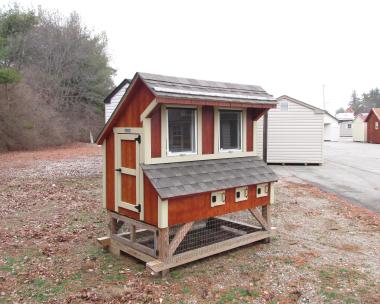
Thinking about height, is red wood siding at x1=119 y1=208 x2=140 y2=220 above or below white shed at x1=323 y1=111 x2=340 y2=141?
below

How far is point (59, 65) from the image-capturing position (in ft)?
83.3

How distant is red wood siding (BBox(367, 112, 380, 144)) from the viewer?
3566 centimetres

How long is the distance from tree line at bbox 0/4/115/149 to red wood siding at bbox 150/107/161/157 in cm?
1767

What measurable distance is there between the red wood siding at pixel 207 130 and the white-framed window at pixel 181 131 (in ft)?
0.53

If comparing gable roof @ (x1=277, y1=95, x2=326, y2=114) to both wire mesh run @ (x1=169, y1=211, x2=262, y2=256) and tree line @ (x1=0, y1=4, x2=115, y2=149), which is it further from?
tree line @ (x1=0, y1=4, x2=115, y2=149)

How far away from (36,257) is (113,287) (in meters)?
1.58

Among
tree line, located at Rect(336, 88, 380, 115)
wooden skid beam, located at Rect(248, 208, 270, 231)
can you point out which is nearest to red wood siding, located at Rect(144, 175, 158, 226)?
wooden skid beam, located at Rect(248, 208, 270, 231)

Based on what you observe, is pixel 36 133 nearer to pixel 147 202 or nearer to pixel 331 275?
pixel 147 202

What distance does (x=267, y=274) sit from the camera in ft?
15.1

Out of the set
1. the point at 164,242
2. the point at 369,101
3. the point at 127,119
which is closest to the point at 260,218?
the point at 164,242

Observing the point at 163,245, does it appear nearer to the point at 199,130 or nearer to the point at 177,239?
the point at 177,239

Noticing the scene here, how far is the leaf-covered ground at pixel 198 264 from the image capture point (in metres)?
4.03

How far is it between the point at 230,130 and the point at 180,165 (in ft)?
3.95

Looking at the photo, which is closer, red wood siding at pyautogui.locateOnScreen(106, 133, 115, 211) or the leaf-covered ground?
the leaf-covered ground
